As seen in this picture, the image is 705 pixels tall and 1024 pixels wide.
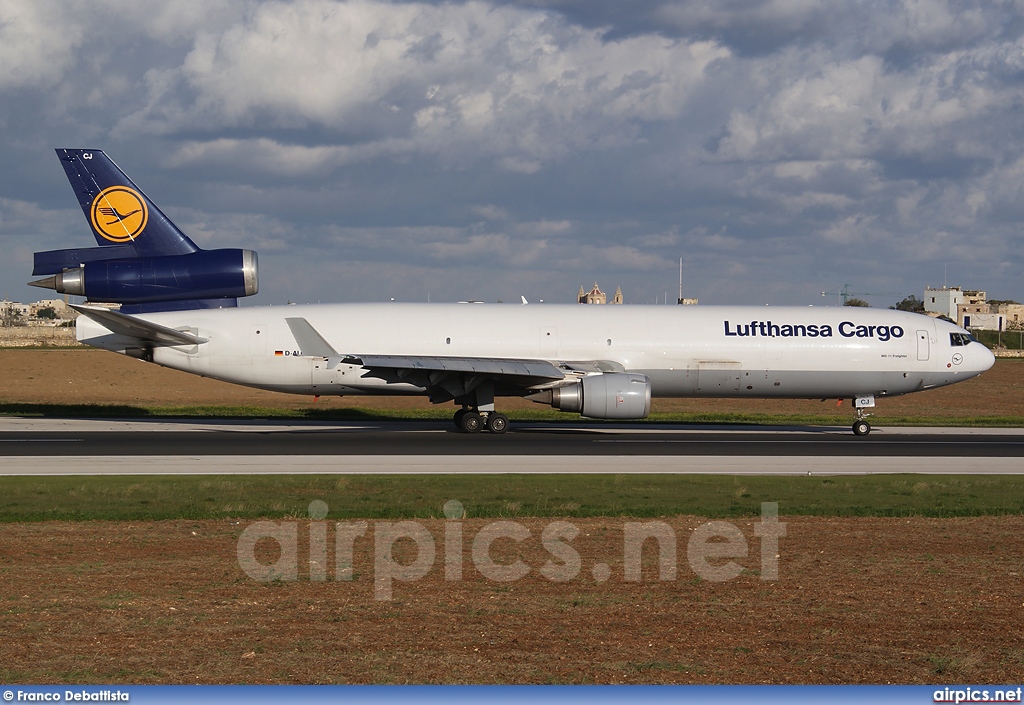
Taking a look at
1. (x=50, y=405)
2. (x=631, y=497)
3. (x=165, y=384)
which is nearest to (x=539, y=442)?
(x=631, y=497)

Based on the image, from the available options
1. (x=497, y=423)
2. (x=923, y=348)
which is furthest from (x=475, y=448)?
(x=923, y=348)

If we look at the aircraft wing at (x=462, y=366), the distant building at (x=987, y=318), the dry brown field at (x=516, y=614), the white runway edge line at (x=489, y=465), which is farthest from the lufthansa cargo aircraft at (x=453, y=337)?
the distant building at (x=987, y=318)

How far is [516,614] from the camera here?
10.0 metres

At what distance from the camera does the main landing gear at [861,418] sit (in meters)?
32.7

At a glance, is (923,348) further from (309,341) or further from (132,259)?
(132,259)

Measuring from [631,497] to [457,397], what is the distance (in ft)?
44.8

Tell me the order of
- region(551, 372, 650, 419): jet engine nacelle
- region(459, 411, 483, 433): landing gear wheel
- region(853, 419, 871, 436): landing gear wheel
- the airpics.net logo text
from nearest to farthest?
the airpics.net logo text, region(551, 372, 650, 419): jet engine nacelle, region(459, 411, 483, 433): landing gear wheel, region(853, 419, 871, 436): landing gear wheel

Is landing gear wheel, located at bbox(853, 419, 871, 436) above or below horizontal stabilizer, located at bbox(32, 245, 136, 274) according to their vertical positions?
below

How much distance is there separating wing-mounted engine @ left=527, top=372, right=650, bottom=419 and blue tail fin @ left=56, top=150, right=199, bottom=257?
14.0 metres

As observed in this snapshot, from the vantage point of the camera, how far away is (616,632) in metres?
9.41

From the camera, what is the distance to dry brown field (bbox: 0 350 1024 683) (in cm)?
824

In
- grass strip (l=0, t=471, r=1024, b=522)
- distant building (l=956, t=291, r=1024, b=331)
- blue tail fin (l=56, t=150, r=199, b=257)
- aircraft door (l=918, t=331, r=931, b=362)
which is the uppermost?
distant building (l=956, t=291, r=1024, b=331)

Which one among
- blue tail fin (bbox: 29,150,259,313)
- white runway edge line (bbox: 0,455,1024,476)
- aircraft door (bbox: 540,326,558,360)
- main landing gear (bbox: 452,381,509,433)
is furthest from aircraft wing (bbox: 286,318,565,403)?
blue tail fin (bbox: 29,150,259,313)

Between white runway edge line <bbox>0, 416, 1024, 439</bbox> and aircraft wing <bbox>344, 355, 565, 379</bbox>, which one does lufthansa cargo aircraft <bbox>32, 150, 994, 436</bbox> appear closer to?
aircraft wing <bbox>344, 355, 565, 379</bbox>
